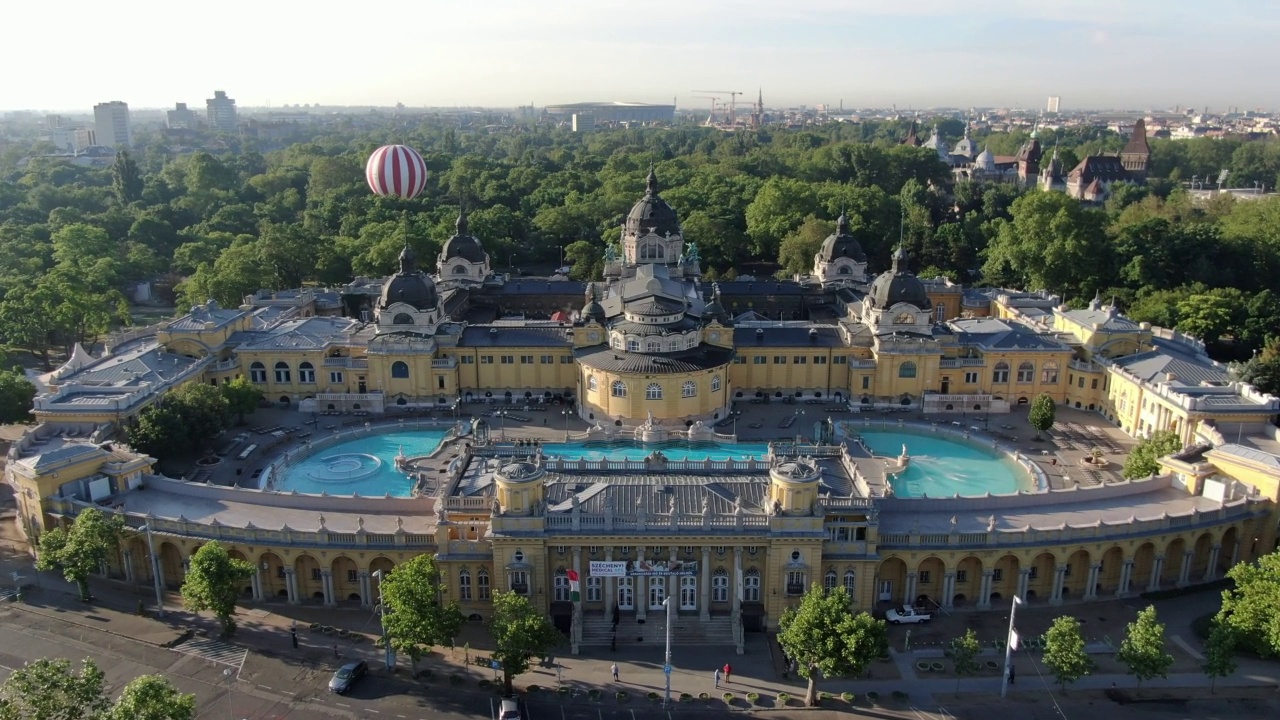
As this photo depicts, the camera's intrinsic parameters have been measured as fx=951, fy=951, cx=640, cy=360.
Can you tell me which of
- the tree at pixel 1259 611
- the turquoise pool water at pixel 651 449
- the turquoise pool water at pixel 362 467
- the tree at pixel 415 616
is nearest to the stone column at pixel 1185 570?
the tree at pixel 1259 611

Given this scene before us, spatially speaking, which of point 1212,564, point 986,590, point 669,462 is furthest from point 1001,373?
point 669,462

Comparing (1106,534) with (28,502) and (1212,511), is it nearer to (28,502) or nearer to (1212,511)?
(1212,511)

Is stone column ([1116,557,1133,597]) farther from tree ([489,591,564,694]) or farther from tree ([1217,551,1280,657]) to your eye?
tree ([489,591,564,694])

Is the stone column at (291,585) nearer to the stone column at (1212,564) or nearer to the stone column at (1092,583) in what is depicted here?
the stone column at (1092,583)

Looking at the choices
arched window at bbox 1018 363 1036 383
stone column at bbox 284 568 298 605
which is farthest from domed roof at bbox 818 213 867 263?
stone column at bbox 284 568 298 605

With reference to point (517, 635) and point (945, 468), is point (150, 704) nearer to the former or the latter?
point (517, 635)
